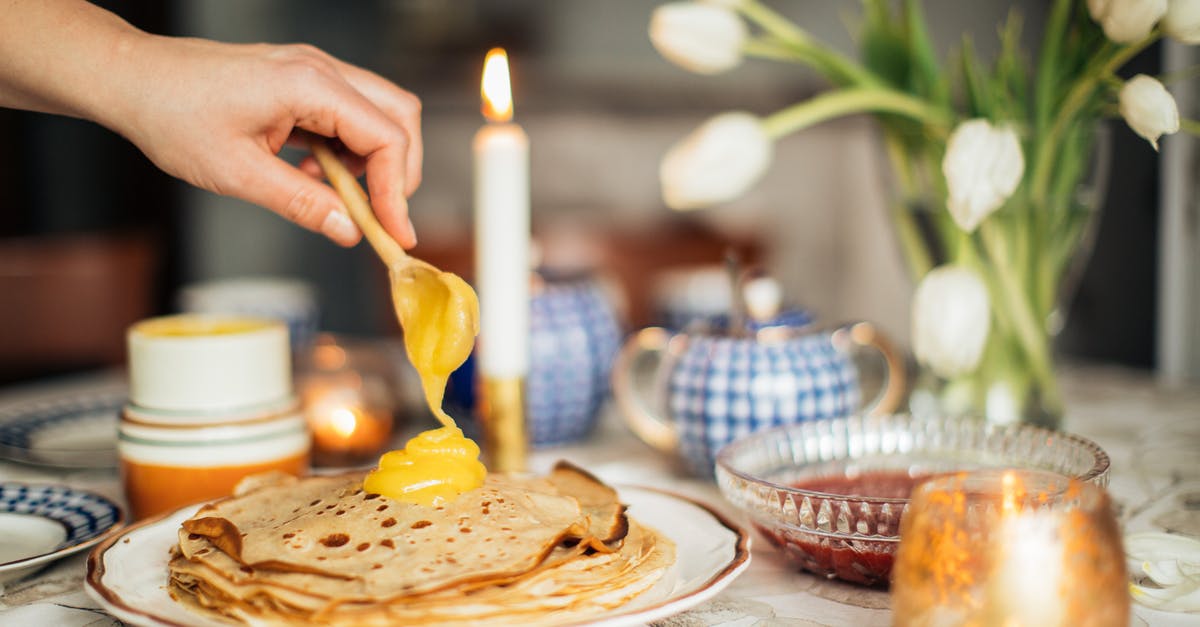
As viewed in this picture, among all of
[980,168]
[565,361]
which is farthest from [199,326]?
[980,168]

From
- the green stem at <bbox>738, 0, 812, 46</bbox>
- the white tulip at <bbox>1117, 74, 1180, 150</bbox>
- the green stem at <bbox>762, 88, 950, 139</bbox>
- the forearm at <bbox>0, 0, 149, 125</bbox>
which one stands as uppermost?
the green stem at <bbox>738, 0, 812, 46</bbox>

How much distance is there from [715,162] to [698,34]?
13cm

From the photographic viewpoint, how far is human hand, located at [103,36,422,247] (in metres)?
0.85

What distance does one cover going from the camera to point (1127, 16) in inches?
33.0

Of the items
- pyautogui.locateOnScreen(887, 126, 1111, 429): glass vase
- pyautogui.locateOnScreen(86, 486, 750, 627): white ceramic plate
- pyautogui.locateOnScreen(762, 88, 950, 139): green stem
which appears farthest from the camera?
pyautogui.locateOnScreen(887, 126, 1111, 429): glass vase

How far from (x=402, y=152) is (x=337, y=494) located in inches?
12.6

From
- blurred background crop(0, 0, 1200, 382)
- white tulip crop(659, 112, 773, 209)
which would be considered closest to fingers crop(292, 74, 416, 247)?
white tulip crop(659, 112, 773, 209)

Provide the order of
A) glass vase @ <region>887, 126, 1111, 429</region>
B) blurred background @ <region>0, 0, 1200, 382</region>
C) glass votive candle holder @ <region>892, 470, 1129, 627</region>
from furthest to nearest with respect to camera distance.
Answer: blurred background @ <region>0, 0, 1200, 382</region> < glass vase @ <region>887, 126, 1111, 429</region> < glass votive candle holder @ <region>892, 470, 1129, 627</region>

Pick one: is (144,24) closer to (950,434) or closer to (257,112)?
(257,112)

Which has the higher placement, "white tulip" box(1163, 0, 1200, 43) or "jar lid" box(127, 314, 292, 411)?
"white tulip" box(1163, 0, 1200, 43)

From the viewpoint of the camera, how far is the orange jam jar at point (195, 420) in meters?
0.93

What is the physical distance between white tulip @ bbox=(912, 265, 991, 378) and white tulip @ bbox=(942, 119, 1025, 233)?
9cm

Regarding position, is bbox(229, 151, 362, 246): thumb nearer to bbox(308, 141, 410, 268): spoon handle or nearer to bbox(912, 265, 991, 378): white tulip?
bbox(308, 141, 410, 268): spoon handle

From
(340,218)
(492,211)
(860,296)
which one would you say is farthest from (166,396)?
(860,296)
